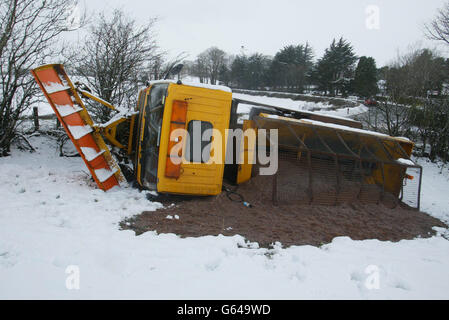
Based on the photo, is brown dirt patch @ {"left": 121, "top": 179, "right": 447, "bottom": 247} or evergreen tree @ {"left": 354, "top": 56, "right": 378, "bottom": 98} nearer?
brown dirt patch @ {"left": 121, "top": 179, "right": 447, "bottom": 247}

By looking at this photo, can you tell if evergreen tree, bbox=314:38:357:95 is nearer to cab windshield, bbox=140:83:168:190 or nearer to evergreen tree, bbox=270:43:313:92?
evergreen tree, bbox=270:43:313:92

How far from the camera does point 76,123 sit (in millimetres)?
5164

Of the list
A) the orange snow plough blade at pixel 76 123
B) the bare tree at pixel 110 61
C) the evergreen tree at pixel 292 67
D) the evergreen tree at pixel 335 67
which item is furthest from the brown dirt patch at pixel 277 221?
the evergreen tree at pixel 292 67

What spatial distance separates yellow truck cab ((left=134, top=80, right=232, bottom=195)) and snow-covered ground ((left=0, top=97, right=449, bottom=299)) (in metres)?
0.76

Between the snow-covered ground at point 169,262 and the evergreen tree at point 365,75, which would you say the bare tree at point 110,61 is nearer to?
the snow-covered ground at point 169,262

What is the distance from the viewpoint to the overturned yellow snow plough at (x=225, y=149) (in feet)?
15.9

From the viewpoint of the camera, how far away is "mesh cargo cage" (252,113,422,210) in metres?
5.33

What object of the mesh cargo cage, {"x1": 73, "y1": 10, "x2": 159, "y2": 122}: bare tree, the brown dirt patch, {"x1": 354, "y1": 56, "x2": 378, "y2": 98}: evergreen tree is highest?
{"x1": 354, "y1": 56, "x2": 378, "y2": 98}: evergreen tree

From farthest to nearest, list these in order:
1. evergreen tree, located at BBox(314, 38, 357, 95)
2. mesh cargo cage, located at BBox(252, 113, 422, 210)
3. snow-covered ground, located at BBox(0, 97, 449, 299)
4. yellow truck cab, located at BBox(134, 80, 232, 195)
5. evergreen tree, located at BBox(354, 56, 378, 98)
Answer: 1. evergreen tree, located at BBox(314, 38, 357, 95)
2. evergreen tree, located at BBox(354, 56, 378, 98)
3. mesh cargo cage, located at BBox(252, 113, 422, 210)
4. yellow truck cab, located at BBox(134, 80, 232, 195)
5. snow-covered ground, located at BBox(0, 97, 449, 299)

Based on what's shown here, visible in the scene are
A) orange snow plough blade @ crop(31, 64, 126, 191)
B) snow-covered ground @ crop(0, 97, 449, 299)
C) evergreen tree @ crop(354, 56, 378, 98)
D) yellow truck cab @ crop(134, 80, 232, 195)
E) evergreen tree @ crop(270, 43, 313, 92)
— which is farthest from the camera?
evergreen tree @ crop(270, 43, 313, 92)

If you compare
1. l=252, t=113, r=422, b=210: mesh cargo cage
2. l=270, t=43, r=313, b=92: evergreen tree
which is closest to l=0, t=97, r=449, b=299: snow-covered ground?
l=252, t=113, r=422, b=210: mesh cargo cage

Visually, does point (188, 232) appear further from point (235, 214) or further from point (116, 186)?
point (116, 186)
